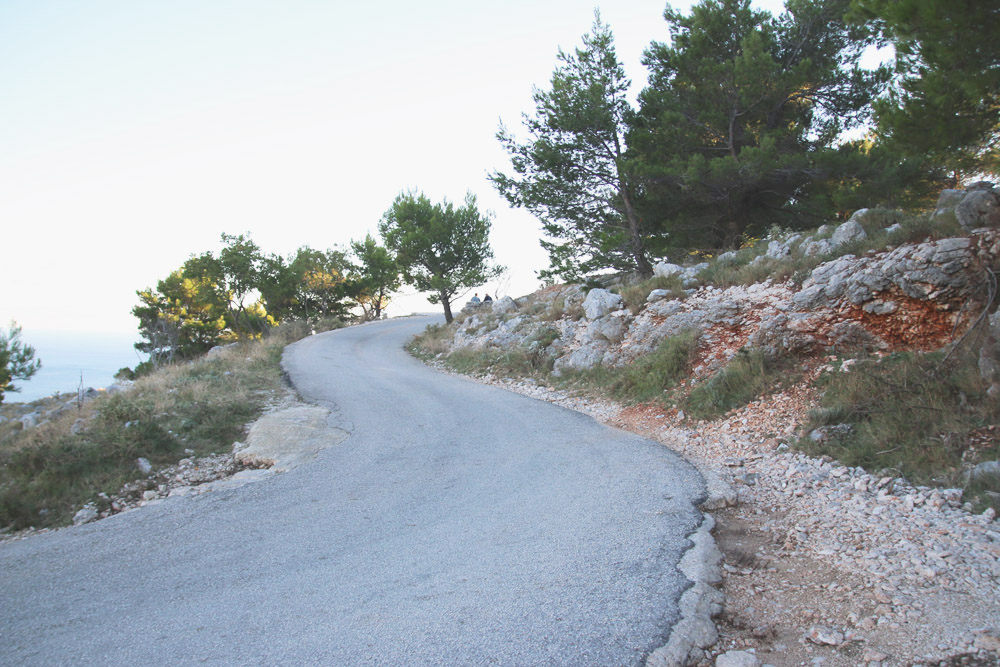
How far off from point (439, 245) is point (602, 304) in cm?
1570

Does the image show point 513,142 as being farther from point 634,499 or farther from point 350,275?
point 350,275

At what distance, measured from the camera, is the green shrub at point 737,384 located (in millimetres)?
7949

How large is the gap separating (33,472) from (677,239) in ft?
51.1

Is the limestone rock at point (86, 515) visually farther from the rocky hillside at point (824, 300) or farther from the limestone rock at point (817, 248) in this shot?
the limestone rock at point (817, 248)

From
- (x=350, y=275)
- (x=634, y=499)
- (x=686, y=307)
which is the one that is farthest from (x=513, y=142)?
(x=350, y=275)

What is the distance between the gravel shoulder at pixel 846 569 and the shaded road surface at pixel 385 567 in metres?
0.47

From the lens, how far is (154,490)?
654 centimetres

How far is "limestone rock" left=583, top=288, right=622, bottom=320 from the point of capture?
13.5 meters

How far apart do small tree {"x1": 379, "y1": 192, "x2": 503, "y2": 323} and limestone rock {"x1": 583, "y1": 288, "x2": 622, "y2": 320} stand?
14.0 m

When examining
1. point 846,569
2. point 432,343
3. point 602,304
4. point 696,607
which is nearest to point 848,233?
point 602,304

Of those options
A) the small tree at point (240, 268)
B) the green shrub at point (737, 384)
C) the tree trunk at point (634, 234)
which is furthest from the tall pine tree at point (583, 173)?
the small tree at point (240, 268)

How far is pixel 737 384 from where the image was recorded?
8.26m

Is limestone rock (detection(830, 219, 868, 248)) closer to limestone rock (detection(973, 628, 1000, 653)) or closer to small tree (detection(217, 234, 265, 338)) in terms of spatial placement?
limestone rock (detection(973, 628, 1000, 653))

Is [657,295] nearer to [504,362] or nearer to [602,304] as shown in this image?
[602,304]
